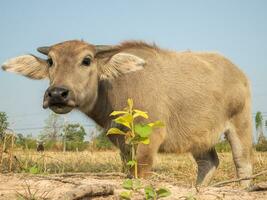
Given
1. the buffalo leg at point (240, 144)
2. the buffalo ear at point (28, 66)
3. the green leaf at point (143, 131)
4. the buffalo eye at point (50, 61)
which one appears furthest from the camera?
the buffalo leg at point (240, 144)

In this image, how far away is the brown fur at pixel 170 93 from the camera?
6234 millimetres

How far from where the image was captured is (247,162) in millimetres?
8156

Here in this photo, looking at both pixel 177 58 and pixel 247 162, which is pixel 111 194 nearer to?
pixel 177 58

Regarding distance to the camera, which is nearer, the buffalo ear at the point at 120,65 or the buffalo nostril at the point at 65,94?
the buffalo nostril at the point at 65,94

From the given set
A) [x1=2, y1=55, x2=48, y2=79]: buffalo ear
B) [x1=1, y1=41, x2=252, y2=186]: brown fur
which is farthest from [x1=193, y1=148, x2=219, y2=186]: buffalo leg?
[x1=2, y1=55, x2=48, y2=79]: buffalo ear

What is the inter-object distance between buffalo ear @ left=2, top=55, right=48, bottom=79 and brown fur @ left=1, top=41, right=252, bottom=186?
0.35 ft

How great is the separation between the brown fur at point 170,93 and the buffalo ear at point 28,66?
105mm

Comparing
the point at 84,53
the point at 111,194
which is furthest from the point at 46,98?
the point at 111,194

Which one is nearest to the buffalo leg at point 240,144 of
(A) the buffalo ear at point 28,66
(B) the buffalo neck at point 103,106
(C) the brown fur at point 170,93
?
(C) the brown fur at point 170,93

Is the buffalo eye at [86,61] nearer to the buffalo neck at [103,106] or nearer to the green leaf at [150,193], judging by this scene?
the buffalo neck at [103,106]

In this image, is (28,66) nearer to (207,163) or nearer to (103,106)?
(103,106)

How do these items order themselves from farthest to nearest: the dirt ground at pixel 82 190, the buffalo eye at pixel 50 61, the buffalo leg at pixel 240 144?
1. the buffalo leg at pixel 240 144
2. the buffalo eye at pixel 50 61
3. the dirt ground at pixel 82 190

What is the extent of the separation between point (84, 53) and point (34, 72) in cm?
100

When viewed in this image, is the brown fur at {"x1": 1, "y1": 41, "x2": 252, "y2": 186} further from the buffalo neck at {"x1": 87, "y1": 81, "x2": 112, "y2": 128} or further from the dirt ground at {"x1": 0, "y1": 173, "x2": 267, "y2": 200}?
the dirt ground at {"x1": 0, "y1": 173, "x2": 267, "y2": 200}
